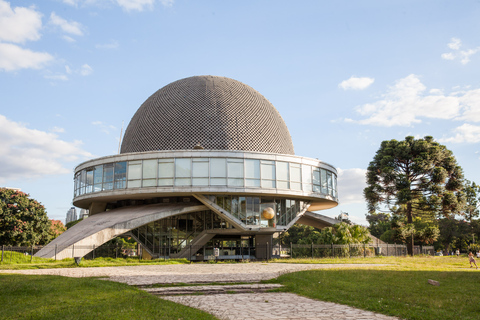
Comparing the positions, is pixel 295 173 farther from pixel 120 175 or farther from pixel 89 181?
pixel 89 181

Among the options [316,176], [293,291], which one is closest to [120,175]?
[316,176]

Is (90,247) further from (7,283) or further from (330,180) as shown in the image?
(330,180)

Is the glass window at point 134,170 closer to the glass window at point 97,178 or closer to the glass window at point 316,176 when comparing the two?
the glass window at point 97,178

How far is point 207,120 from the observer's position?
30562 millimetres

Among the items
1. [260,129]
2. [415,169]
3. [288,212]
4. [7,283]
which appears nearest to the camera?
[7,283]

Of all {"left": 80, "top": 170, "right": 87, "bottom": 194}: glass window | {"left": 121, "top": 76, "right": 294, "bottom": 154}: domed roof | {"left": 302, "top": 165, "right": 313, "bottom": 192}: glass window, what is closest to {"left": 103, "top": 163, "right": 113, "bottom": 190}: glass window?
{"left": 80, "top": 170, "right": 87, "bottom": 194}: glass window

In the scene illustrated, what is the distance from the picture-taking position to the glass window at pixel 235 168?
2689cm

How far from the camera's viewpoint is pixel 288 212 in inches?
1153

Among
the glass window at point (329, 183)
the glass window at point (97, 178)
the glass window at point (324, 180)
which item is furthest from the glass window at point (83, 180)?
the glass window at point (329, 183)

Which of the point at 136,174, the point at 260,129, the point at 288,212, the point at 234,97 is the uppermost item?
the point at 234,97

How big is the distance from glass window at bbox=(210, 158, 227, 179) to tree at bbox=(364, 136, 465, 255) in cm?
1582

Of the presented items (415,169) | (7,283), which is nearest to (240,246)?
(415,169)

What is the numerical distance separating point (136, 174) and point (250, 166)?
735 centimetres

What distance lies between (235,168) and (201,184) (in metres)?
2.40
